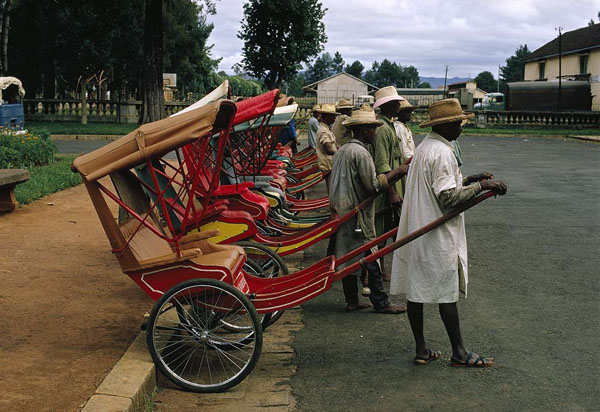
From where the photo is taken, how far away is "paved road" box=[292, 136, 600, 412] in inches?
189

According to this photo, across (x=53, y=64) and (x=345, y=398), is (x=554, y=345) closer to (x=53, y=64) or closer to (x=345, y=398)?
(x=345, y=398)

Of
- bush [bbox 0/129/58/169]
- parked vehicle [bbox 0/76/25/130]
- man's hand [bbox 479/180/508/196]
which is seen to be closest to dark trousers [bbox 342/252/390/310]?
man's hand [bbox 479/180/508/196]

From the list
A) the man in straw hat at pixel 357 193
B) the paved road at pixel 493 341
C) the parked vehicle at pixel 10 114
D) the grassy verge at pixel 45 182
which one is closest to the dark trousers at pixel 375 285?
the man in straw hat at pixel 357 193

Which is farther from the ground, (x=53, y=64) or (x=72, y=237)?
(x=53, y=64)

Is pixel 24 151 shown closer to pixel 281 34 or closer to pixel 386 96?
pixel 386 96

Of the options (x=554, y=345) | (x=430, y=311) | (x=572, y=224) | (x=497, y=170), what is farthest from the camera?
(x=497, y=170)

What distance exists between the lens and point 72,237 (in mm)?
9508

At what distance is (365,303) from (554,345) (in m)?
1.92

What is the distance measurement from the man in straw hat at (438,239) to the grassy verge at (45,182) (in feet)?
27.7

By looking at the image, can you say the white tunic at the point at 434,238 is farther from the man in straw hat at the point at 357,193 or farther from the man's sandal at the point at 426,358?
the man in straw hat at the point at 357,193

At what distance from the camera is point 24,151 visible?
17.4 meters

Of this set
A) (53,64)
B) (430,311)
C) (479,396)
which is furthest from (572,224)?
(53,64)

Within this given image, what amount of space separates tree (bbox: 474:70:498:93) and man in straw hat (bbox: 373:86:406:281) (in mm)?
146807

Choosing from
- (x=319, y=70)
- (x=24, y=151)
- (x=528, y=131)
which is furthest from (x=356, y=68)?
(x=24, y=151)
